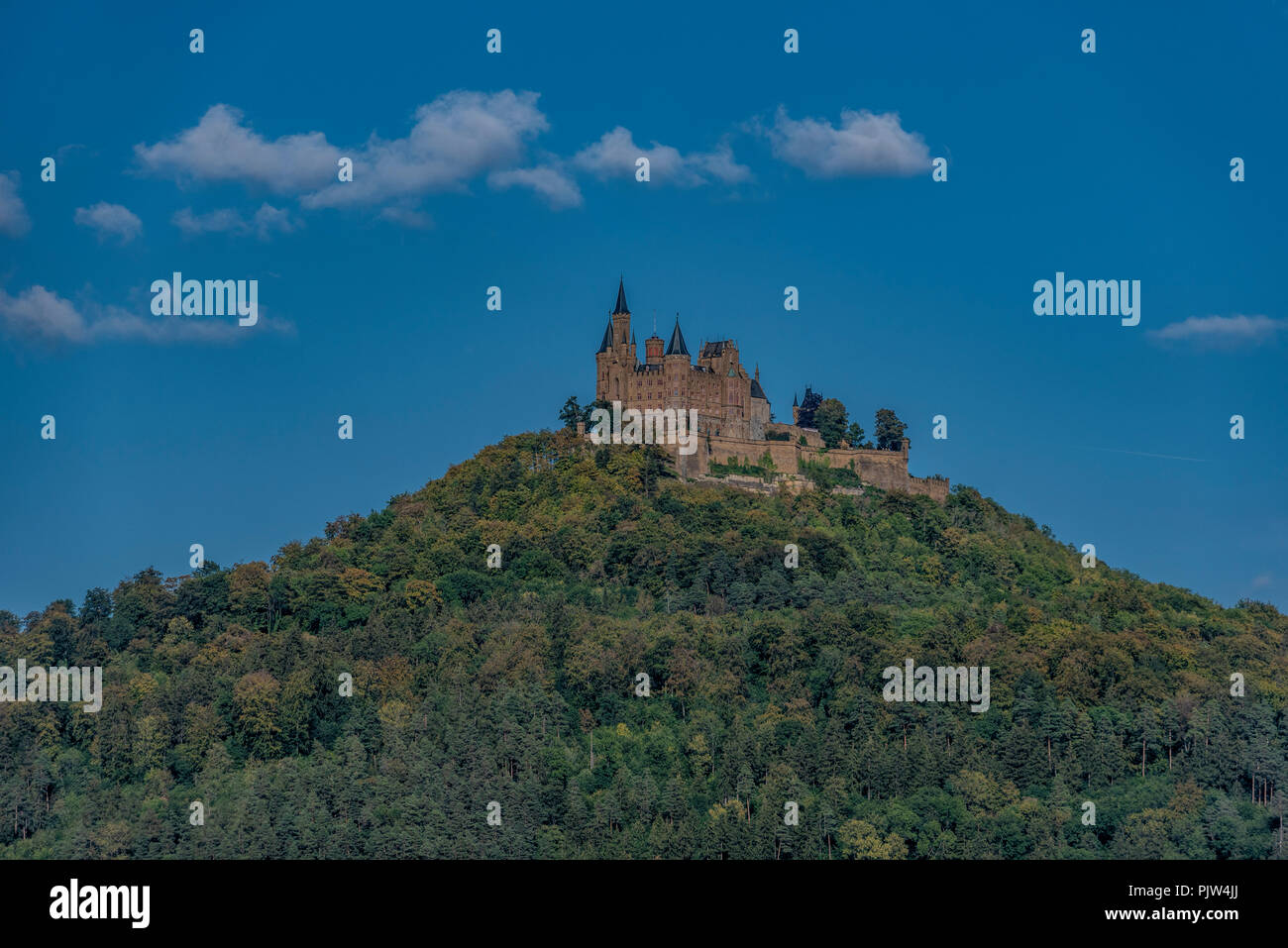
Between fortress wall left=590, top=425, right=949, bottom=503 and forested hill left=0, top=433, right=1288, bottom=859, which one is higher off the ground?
fortress wall left=590, top=425, right=949, bottom=503

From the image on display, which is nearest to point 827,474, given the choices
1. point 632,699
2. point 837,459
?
point 837,459

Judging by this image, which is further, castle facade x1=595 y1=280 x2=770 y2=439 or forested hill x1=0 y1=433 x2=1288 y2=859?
castle facade x1=595 y1=280 x2=770 y2=439

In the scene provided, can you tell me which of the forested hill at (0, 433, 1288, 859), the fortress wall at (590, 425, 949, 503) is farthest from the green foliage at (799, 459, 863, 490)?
the forested hill at (0, 433, 1288, 859)

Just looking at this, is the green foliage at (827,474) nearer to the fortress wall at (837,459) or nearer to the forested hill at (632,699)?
the fortress wall at (837,459)

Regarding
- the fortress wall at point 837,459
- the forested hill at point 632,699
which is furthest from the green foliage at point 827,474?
the forested hill at point 632,699

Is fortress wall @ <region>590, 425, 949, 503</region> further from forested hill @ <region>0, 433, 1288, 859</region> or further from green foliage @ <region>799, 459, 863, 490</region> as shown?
forested hill @ <region>0, 433, 1288, 859</region>
